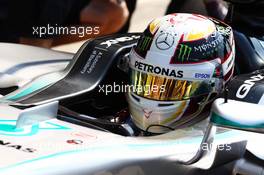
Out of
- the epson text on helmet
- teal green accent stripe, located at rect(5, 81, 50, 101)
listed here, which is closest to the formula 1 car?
teal green accent stripe, located at rect(5, 81, 50, 101)

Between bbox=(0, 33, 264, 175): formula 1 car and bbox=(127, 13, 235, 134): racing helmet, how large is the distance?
0.06 m

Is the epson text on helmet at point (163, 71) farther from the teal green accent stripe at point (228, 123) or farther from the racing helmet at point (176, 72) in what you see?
the teal green accent stripe at point (228, 123)

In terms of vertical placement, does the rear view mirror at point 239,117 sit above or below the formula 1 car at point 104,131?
above

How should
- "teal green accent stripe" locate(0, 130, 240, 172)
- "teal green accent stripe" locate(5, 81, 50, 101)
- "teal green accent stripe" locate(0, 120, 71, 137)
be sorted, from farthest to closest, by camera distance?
"teal green accent stripe" locate(5, 81, 50, 101)
"teal green accent stripe" locate(0, 120, 71, 137)
"teal green accent stripe" locate(0, 130, 240, 172)

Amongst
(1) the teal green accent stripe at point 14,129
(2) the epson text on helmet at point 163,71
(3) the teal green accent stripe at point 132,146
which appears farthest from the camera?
(2) the epson text on helmet at point 163,71

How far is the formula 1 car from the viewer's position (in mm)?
1931

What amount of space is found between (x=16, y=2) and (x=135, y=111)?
68.8 inches

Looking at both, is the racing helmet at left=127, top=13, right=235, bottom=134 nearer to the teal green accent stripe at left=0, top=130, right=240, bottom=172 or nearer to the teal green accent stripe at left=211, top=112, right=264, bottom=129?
the teal green accent stripe at left=0, top=130, right=240, bottom=172

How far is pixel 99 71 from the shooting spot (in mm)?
2482

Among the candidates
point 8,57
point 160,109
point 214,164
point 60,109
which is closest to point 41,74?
point 8,57

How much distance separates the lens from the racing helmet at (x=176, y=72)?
224cm

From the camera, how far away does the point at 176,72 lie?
7.32ft

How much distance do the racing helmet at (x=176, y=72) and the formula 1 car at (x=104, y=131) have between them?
57 millimetres

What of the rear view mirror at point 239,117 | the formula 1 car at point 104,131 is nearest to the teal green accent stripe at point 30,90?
the formula 1 car at point 104,131
